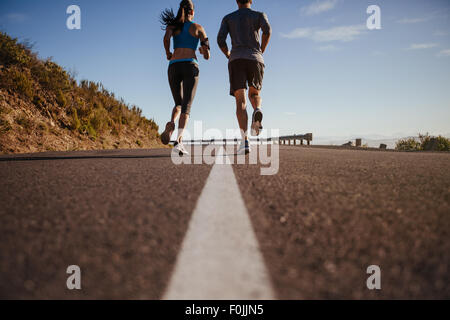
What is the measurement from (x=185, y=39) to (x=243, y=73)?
4.17 feet

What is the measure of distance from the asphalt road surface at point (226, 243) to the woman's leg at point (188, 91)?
338 centimetres

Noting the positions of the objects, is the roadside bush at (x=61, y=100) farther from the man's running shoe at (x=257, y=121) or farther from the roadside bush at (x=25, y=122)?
the man's running shoe at (x=257, y=121)

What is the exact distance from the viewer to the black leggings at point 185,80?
529 cm

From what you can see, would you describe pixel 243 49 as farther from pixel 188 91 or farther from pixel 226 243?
pixel 226 243

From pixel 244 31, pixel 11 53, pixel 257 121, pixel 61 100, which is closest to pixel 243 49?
pixel 244 31

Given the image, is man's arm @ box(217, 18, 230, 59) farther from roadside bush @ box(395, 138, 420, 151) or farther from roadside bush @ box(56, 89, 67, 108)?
roadside bush @ box(395, 138, 420, 151)

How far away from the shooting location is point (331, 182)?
2283 mm

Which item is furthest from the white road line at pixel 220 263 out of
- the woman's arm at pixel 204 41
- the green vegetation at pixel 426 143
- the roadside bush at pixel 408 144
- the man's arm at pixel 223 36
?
the roadside bush at pixel 408 144

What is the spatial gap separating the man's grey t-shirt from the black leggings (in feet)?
2.43

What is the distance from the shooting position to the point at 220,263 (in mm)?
899

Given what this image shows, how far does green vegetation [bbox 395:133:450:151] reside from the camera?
61.5 feet

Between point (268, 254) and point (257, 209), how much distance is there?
531 millimetres
